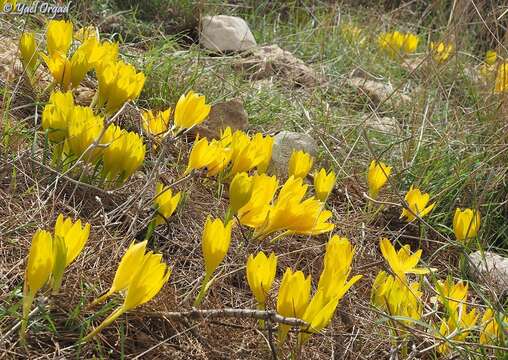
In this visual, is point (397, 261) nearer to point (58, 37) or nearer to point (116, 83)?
point (116, 83)

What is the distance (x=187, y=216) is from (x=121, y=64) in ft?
1.28

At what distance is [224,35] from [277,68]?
400 millimetres

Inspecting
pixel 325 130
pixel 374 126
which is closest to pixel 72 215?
pixel 325 130

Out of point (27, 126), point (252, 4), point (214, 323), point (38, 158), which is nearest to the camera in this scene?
point (214, 323)

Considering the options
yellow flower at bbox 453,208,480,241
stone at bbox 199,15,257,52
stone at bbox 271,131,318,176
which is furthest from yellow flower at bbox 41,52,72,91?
stone at bbox 199,15,257,52

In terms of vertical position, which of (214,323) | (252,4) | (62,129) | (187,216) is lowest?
(252,4)

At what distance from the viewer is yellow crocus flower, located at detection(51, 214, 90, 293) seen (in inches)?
38.4

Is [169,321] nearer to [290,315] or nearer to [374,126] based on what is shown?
[290,315]

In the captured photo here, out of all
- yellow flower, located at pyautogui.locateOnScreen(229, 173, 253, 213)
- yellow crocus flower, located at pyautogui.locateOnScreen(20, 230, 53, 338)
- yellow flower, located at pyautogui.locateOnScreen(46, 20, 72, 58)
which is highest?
yellow crocus flower, located at pyautogui.locateOnScreen(20, 230, 53, 338)

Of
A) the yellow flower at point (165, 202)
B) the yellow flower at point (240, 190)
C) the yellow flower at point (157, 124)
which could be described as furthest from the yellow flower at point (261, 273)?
the yellow flower at point (157, 124)

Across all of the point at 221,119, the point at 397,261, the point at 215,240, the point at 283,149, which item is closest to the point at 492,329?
the point at 397,261

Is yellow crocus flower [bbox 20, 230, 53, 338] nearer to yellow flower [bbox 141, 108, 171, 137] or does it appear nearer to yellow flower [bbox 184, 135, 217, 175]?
yellow flower [bbox 184, 135, 217, 175]

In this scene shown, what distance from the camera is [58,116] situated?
1400 mm

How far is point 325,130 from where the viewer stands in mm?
2402
